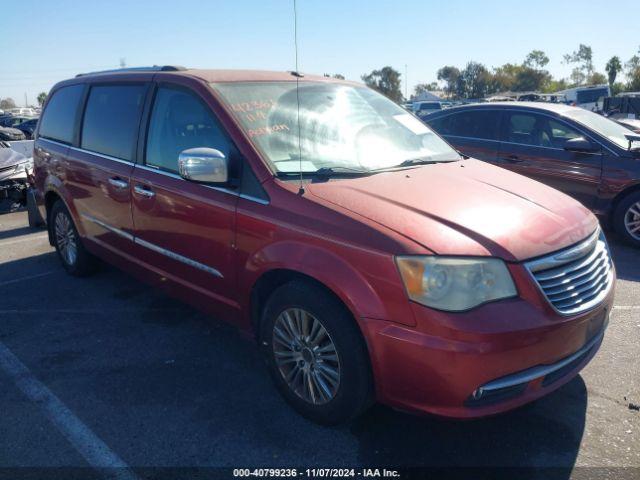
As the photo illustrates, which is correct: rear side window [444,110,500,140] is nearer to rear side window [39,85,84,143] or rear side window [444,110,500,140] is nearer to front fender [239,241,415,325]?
rear side window [39,85,84,143]

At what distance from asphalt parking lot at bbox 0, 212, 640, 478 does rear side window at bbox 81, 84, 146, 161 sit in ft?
4.61

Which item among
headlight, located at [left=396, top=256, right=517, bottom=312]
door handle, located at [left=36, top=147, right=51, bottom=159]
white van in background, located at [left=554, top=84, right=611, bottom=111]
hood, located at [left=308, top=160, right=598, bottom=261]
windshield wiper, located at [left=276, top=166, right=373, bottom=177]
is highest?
white van in background, located at [left=554, top=84, right=611, bottom=111]

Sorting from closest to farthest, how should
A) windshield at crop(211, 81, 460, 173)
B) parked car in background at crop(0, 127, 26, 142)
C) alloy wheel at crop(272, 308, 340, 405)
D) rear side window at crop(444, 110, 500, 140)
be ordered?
alloy wheel at crop(272, 308, 340, 405) → windshield at crop(211, 81, 460, 173) → rear side window at crop(444, 110, 500, 140) → parked car in background at crop(0, 127, 26, 142)

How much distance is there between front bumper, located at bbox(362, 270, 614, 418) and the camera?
2318 mm

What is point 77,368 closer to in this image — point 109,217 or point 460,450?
point 109,217

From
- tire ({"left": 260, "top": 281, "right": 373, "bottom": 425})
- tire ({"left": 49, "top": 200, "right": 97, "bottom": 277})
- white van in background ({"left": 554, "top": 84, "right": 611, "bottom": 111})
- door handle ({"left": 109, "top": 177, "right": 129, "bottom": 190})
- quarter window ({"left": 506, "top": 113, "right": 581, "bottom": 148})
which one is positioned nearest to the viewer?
tire ({"left": 260, "top": 281, "right": 373, "bottom": 425})

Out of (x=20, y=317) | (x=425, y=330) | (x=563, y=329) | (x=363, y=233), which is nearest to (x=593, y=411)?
(x=563, y=329)

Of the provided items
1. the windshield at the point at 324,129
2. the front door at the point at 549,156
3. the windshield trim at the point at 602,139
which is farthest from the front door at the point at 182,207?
the windshield trim at the point at 602,139

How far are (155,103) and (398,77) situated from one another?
166 feet

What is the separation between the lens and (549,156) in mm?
6656

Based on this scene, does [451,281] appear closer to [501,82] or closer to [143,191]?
[143,191]

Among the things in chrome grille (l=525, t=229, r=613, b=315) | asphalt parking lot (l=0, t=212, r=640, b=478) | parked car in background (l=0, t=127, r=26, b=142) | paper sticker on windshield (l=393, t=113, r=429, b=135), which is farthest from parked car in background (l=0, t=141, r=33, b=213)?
parked car in background (l=0, t=127, r=26, b=142)

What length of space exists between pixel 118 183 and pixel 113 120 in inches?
24.0

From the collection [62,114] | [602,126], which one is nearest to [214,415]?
[62,114]
